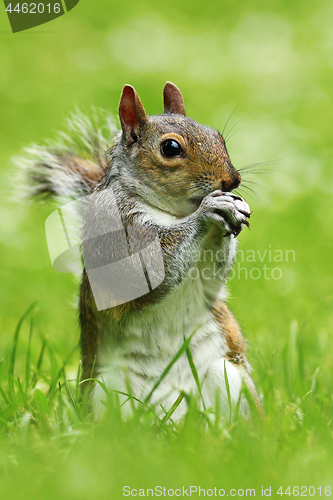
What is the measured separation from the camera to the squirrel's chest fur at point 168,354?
2006 mm

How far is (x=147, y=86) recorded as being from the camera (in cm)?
489

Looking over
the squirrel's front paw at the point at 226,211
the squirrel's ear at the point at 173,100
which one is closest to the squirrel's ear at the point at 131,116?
the squirrel's ear at the point at 173,100

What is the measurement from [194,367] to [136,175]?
2.39 feet

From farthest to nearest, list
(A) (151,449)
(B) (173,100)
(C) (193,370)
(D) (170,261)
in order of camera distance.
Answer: (B) (173,100)
(D) (170,261)
(C) (193,370)
(A) (151,449)

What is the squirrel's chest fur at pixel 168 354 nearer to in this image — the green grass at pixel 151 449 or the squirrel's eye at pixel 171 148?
the green grass at pixel 151 449

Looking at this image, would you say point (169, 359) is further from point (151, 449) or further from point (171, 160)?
point (171, 160)

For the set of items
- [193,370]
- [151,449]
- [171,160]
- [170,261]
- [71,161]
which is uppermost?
[71,161]

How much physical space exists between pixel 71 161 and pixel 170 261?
0.80 metres

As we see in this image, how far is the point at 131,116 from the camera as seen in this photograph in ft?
7.30

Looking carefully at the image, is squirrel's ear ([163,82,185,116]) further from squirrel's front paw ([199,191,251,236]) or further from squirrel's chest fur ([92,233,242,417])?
squirrel's chest fur ([92,233,242,417])

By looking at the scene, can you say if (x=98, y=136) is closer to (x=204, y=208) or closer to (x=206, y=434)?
(x=204, y=208)

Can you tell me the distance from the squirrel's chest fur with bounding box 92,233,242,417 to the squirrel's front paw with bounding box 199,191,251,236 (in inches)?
6.4

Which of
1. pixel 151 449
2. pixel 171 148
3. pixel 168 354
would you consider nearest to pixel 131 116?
pixel 171 148

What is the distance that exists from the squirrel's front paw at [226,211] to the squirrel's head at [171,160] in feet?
0.32
